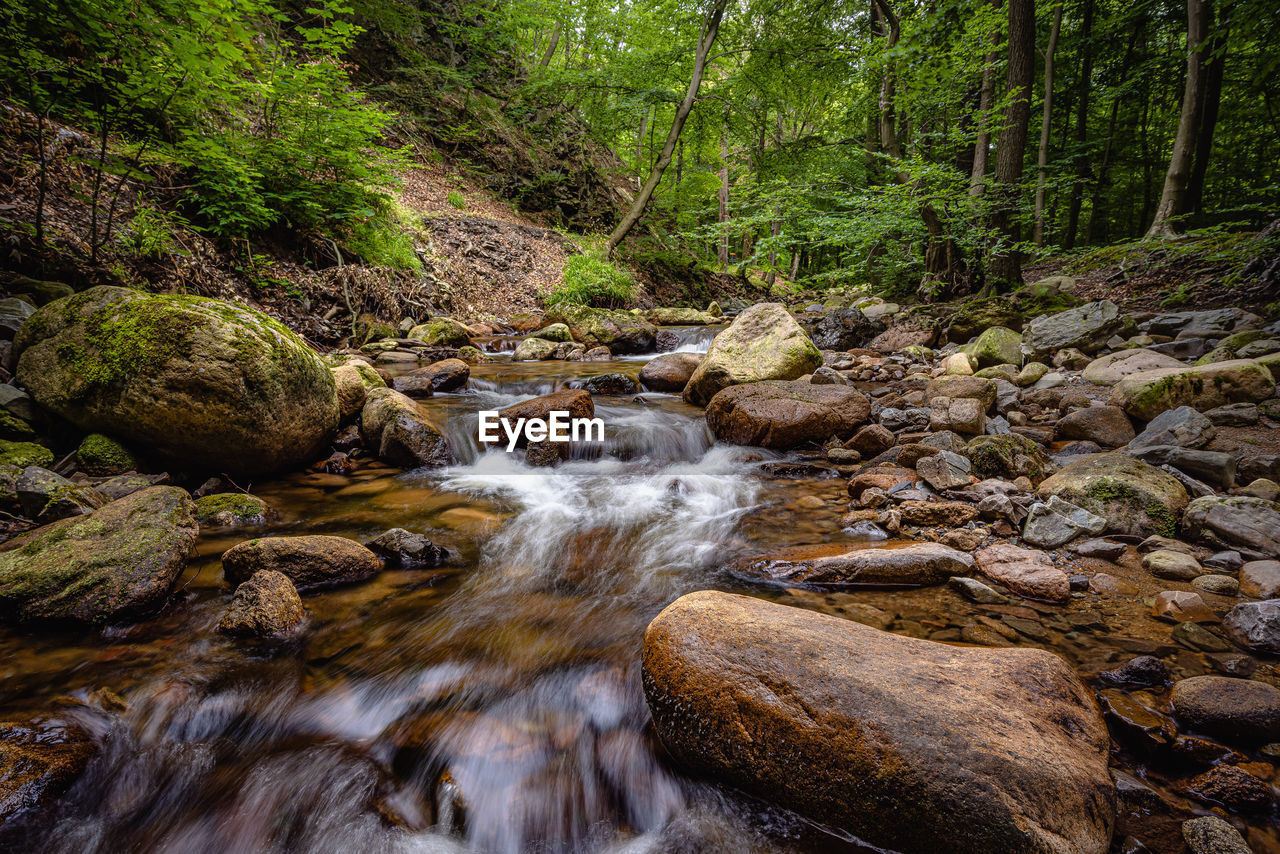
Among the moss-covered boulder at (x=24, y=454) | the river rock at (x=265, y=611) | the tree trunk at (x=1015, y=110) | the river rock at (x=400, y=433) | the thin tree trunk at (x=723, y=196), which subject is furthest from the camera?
the thin tree trunk at (x=723, y=196)

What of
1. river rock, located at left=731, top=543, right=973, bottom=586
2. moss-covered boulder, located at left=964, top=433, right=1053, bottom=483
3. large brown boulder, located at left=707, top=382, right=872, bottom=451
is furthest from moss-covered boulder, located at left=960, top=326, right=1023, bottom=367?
river rock, located at left=731, top=543, right=973, bottom=586

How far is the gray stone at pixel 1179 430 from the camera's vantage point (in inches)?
144

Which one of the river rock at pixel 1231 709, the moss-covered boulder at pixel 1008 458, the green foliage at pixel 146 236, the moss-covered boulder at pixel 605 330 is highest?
the green foliage at pixel 146 236

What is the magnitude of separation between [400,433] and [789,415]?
3908 mm

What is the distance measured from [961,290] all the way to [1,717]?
13001 mm

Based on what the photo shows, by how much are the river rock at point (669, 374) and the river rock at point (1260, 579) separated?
5914 millimetres

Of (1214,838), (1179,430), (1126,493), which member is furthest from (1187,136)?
(1214,838)

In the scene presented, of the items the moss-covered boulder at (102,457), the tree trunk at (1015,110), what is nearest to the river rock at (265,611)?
the moss-covered boulder at (102,457)

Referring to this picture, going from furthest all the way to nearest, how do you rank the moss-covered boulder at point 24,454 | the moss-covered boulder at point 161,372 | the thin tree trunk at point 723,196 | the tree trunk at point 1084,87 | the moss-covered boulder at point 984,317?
the thin tree trunk at point 723,196, the tree trunk at point 1084,87, the moss-covered boulder at point 984,317, the moss-covered boulder at point 161,372, the moss-covered boulder at point 24,454

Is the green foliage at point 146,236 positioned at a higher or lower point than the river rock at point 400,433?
higher

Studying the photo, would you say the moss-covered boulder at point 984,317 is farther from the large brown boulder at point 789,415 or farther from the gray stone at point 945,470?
the gray stone at point 945,470

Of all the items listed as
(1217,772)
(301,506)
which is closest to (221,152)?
(301,506)

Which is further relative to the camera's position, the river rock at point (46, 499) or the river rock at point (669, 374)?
the river rock at point (669, 374)

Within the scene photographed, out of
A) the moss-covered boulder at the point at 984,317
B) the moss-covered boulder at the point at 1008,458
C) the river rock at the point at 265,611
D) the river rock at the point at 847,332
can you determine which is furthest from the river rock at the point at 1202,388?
the river rock at the point at 265,611
